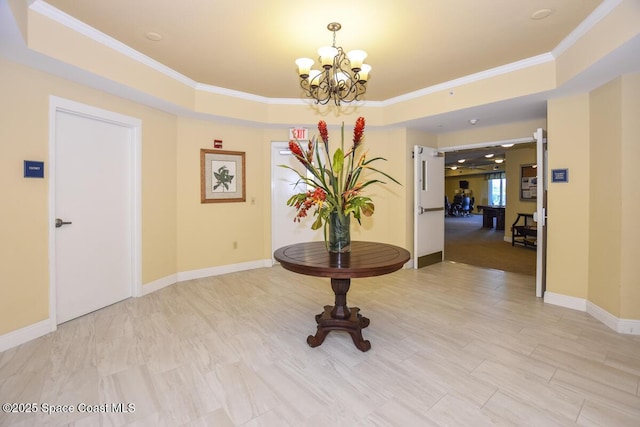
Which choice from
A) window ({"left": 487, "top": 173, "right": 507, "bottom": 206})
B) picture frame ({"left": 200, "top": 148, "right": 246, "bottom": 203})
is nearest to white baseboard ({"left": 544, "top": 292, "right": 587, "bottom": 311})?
picture frame ({"left": 200, "top": 148, "right": 246, "bottom": 203})

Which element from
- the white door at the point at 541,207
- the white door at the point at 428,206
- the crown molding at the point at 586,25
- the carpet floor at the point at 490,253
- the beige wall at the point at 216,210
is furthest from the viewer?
the carpet floor at the point at 490,253

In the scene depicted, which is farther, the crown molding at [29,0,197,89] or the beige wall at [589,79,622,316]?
the beige wall at [589,79,622,316]

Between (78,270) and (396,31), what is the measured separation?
385 centimetres

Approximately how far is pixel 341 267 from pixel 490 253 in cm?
538

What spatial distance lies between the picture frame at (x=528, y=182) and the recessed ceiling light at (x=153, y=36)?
7771mm

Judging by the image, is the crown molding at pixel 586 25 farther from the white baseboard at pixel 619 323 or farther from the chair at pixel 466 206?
the chair at pixel 466 206

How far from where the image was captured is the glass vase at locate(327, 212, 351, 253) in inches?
97.9

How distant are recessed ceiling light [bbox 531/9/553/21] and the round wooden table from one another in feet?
7.18

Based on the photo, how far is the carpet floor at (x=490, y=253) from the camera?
17.0 feet

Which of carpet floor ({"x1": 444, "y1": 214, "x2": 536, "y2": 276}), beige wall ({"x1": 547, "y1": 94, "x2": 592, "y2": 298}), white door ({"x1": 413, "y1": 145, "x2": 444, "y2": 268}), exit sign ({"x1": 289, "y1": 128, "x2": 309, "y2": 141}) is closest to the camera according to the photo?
beige wall ({"x1": 547, "y1": 94, "x2": 592, "y2": 298})

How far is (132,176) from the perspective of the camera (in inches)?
139

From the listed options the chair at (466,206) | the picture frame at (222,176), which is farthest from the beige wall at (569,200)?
the chair at (466,206)

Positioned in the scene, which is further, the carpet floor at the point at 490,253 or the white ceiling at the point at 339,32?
the carpet floor at the point at 490,253

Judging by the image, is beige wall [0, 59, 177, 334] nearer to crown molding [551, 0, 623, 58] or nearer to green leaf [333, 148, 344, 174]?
green leaf [333, 148, 344, 174]
